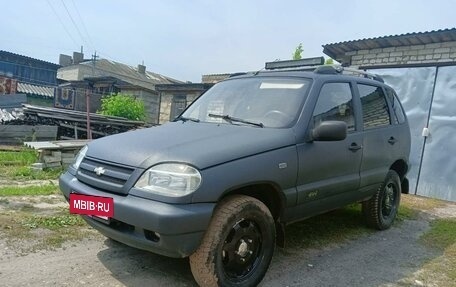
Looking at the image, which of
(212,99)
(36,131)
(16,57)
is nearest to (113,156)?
(212,99)

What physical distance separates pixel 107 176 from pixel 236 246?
1135mm

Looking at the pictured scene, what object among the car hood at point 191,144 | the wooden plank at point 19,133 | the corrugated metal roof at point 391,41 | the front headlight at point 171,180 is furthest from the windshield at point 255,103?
the wooden plank at point 19,133

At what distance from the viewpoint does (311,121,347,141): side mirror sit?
11.1ft

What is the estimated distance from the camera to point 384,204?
202 inches

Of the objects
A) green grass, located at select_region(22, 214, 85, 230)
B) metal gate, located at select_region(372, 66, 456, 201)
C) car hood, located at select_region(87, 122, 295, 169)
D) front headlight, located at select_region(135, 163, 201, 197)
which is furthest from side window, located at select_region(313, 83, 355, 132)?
metal gate, located at select_region(372, 66, 456, 201)

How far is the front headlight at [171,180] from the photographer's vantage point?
2664 mm

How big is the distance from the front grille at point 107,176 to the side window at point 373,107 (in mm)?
2818

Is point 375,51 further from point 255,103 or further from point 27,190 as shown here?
point 27,190

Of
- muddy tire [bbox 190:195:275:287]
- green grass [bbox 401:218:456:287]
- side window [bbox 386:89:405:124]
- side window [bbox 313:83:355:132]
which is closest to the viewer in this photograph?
muddy tire [bbox 190:195:275:287]

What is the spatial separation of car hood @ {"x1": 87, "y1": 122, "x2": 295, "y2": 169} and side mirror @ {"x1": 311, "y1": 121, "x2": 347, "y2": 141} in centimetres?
25

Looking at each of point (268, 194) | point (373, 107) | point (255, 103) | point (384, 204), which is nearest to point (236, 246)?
point (268, 194)

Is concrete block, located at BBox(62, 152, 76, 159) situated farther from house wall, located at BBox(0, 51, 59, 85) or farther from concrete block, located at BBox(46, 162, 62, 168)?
house wall, located at BBox(0, 51, 59, 85)

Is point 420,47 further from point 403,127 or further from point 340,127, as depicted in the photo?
point 340,127

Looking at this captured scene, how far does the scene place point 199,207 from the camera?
8.76ft
